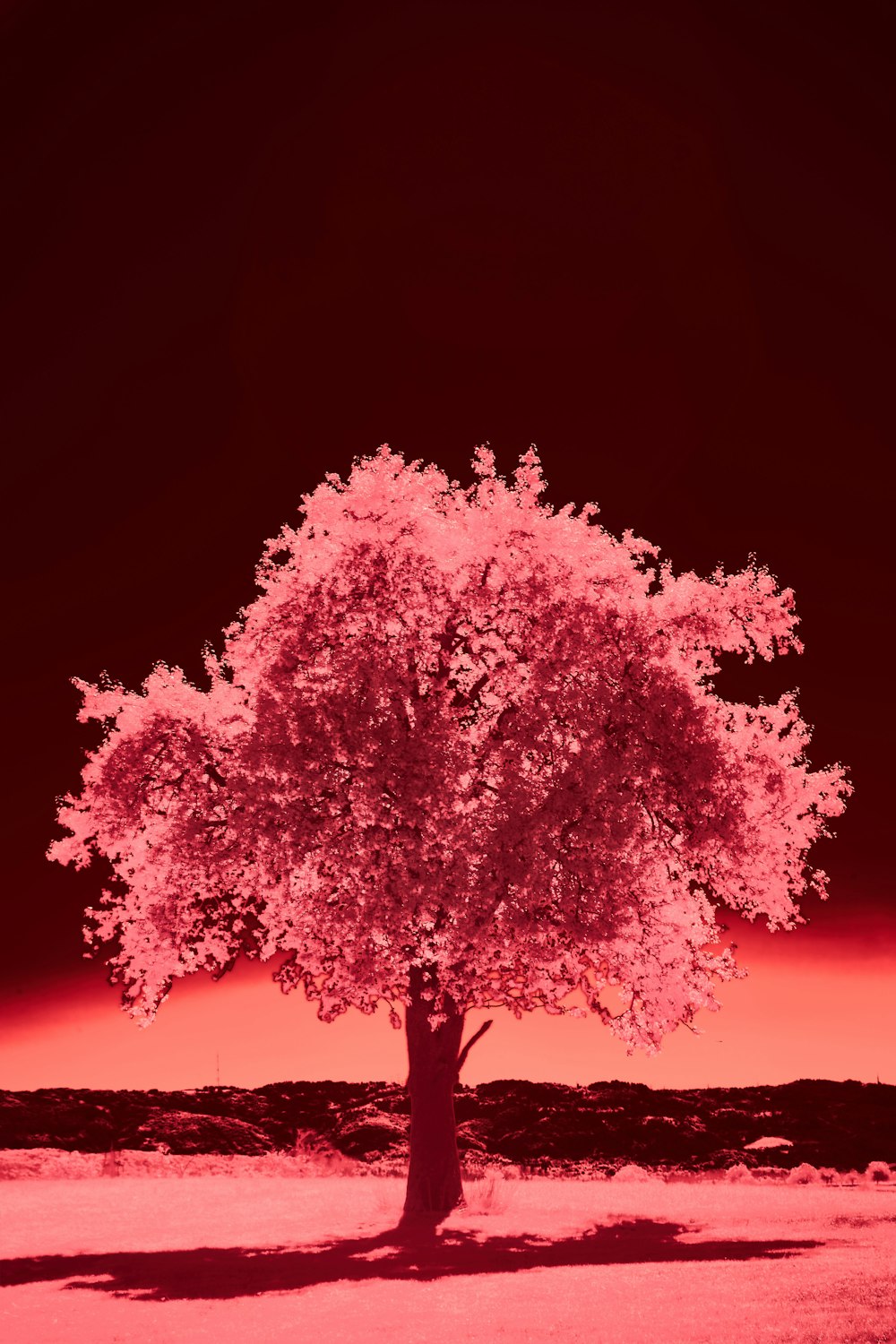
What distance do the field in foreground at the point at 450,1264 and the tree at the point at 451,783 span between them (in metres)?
3.39

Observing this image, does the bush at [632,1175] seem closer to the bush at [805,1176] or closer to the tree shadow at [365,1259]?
the bush at [805,1176]

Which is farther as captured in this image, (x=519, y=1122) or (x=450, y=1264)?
(x=519, y=1122)

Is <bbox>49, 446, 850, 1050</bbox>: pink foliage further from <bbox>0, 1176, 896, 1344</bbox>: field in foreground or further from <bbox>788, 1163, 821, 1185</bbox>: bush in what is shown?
<bbox>788, 1163, 821, 1185</bbox>: bush

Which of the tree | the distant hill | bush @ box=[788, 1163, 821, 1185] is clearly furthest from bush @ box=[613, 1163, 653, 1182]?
the tree

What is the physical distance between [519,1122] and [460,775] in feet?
71.5

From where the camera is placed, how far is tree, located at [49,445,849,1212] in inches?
976

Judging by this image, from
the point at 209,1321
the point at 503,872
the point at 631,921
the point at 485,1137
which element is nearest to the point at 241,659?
the point at 503,872

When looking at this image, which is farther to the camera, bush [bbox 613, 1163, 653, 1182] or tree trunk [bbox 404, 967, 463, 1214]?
bush [bbox 613, 1163, 653, 1182]

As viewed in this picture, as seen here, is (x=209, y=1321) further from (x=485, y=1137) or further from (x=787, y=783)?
(x=485, y=1137)

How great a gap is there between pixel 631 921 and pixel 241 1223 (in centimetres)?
979

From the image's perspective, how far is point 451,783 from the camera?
82.2ft

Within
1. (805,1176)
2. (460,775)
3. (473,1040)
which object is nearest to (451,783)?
(460,775)

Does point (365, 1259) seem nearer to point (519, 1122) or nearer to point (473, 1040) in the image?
point (473, 1040)

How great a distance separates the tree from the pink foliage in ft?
0.17
